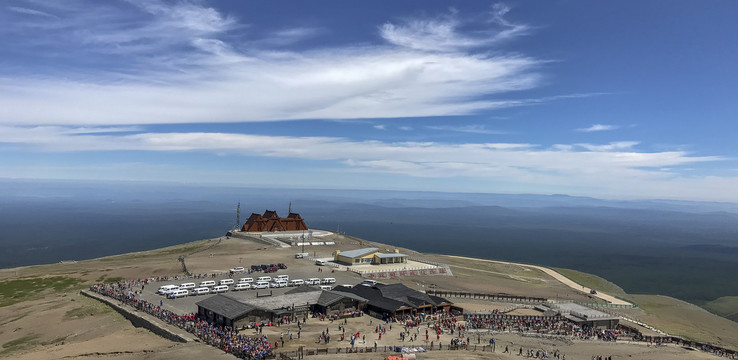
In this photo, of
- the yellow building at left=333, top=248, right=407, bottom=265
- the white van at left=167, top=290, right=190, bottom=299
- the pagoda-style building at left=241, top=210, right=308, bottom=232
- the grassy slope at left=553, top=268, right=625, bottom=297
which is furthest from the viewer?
the pagoda-style building at left=241, top=210, right=308, bottom=232

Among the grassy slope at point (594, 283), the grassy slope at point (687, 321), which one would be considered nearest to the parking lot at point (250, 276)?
the grassy slope at point (687, 321)

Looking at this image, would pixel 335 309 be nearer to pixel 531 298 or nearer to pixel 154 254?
pixel 531 298

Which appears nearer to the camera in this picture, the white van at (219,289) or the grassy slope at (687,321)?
the grassy slope at (687,321)

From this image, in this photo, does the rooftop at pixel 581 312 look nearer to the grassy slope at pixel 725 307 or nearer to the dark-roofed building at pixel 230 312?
the dark-roofed building at pixel 230 312

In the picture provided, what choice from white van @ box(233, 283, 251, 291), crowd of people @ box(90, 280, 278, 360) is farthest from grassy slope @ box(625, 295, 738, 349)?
white van @ box(233, 283, 251, 291)

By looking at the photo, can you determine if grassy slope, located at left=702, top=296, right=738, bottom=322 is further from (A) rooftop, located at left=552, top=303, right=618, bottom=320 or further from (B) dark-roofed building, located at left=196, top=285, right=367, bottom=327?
(B) dark-roofed building, located at left=196, top=285, right=367, bottom=327

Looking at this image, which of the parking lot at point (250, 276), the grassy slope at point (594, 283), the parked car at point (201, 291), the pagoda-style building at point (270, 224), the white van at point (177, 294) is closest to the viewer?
the parking lot at point (250, 276)

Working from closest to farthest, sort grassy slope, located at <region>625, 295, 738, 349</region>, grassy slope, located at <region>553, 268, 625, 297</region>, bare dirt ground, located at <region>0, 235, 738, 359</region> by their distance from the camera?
bare dirt ground, located at <region>0, 235, 738, 359</region>, grassy slope, located at <region>625, 295, 738, 349</region>, grassy slope, located at <region>553, 268, 625, 297</region>
